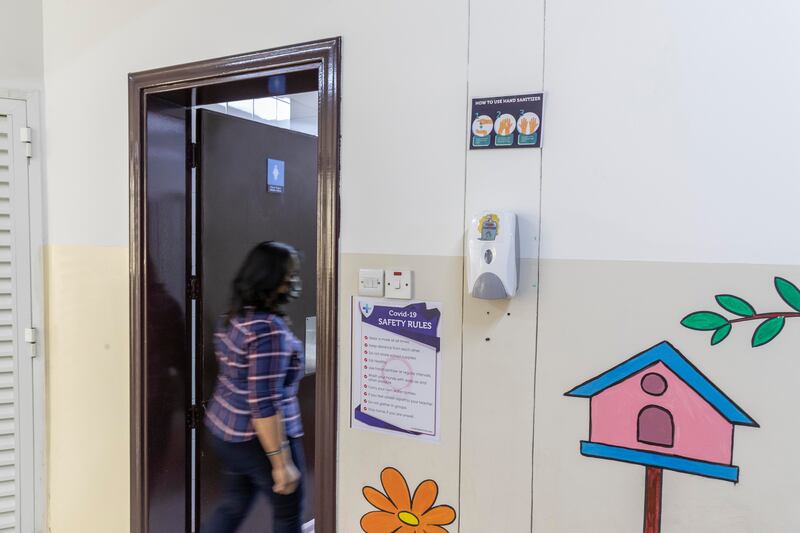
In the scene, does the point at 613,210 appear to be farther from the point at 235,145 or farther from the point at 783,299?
the point at 235,145

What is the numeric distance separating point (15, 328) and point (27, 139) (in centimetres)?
79

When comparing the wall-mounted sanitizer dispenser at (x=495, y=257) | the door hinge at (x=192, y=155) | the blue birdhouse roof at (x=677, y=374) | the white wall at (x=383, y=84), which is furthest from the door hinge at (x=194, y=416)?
A: the blue birdhouse roof at (x=677, y=374)

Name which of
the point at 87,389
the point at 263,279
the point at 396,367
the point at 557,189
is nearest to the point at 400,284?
the point at 396,367

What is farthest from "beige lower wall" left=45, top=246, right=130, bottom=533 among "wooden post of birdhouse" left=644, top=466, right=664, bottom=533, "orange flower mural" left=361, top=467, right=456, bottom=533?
"wooden post of birdhouse" left=644, top=466, right=664, bottom=533

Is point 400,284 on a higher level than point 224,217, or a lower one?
lower

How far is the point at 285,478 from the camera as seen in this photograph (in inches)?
73.8

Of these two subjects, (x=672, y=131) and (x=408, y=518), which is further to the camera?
(x=408, y=518)

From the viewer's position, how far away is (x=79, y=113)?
221cm

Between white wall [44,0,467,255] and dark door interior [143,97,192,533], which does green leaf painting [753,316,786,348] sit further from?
dark door interior [143,97,192,533]

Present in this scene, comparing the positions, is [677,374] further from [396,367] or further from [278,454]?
[278,454]

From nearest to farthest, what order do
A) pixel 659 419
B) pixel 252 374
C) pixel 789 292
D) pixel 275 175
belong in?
1. pixel 789 292
2. pixel 659 419
3. pixel 252 374
4. pixel 275 175

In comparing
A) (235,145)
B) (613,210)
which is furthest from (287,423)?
(613,210)

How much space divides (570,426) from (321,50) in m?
1.25

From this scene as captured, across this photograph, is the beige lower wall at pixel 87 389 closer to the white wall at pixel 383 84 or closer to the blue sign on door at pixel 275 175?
the blue sign on door at pixel 275 175
